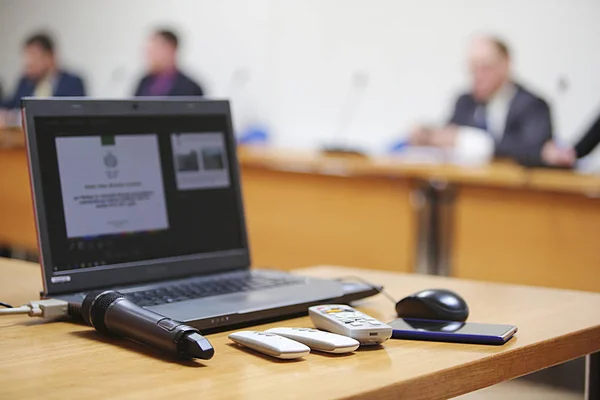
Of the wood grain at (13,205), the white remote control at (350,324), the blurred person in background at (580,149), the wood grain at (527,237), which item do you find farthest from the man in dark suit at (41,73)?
the white remote control at (350,324)

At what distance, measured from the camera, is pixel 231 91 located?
7.22 meters

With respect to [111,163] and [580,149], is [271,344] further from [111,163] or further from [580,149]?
[580,149]

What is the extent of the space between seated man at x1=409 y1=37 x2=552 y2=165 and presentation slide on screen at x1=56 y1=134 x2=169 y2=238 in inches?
145

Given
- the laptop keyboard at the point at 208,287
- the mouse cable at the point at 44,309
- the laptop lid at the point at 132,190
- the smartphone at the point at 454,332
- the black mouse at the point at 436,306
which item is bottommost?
the smartphone at the point at 454,332

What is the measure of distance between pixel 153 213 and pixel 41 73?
7.30m

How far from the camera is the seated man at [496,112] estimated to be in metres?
5.24

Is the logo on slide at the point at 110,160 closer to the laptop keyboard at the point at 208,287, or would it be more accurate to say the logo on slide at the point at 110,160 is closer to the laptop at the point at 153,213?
the laptop at the point at 153,213

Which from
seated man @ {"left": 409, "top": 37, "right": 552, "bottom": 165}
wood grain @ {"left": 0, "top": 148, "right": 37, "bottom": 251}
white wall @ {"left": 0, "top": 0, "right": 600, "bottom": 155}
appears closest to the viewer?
wood grain @ {"left": 0, "top": 148, "right": 37, "bottom": 251}

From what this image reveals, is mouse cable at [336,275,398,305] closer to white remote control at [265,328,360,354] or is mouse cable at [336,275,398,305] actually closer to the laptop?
the laptop

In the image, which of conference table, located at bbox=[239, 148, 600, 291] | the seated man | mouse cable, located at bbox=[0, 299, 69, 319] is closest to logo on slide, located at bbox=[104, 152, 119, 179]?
mouse cable, located at bbox=[0, 299, 69, 319]

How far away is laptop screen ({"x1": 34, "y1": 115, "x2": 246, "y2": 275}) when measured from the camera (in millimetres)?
1333

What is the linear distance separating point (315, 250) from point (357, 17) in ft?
8.53

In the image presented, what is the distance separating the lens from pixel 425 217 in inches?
151

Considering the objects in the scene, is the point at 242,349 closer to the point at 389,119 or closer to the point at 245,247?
the point at 245,247
